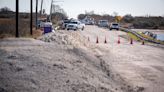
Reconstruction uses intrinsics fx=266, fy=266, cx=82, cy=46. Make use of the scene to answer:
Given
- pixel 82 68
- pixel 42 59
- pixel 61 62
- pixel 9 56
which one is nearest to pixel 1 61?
pixel 9 56

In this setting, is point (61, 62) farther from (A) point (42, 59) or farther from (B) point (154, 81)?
(B) point (154, 81)

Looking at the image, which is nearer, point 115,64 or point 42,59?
point 42,59

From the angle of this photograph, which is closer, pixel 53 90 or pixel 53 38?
pixel 53 90

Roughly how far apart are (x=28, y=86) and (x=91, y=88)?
198cm

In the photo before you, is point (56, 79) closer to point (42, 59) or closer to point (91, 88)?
point (91, 88)

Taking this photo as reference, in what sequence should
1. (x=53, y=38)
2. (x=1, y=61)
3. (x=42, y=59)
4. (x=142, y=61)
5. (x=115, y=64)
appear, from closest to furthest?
(x=1, y=61) → (x=42, y=59) → (x=115, y=64) → (x=142, y=61) → (x=53, y=38)

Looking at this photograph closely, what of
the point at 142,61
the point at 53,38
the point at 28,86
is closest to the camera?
the point at 28,86

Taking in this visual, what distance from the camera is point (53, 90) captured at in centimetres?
760

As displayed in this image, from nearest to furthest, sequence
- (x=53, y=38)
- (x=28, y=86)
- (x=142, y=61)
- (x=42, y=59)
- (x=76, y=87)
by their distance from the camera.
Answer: (x=28, y=86)
(x=76, y=87)
(x=42, y=59)
(x=142, y=61)
(x=53, y=38)

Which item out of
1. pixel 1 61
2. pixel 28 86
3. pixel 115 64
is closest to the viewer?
pixel 28 86

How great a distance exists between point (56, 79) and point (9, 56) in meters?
2.91

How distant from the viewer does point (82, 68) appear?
410 inches

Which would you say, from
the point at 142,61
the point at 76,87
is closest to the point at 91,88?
the point at 76,87

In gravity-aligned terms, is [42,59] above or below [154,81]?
above
